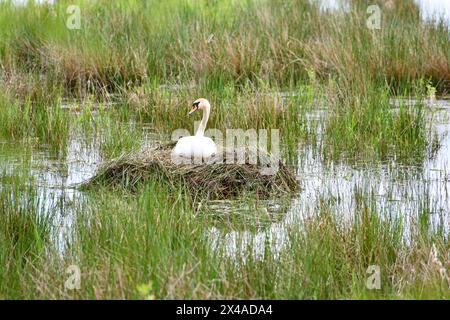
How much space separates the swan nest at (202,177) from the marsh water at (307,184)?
0.64 ft

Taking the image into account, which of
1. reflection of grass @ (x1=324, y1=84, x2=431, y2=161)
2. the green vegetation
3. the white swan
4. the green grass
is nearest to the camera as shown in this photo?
the green grass

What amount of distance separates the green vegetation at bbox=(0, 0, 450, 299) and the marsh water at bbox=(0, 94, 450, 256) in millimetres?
33

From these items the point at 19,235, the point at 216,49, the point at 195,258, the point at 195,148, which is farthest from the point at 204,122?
the point at 216,49

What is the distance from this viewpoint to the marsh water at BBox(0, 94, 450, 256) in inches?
258

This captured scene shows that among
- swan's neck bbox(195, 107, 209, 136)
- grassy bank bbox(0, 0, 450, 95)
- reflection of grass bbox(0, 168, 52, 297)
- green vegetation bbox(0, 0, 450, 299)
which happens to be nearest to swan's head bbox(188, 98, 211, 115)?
swan's neck bbox(195, 107, 209, 136)

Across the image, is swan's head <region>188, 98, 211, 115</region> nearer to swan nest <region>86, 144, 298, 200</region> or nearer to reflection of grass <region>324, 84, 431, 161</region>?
swan nest <region>86, 144, 298, 200</region>

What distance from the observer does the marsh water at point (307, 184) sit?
6.56 metres

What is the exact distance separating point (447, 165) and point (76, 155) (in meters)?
3.46

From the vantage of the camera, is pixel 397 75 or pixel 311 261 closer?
pixel 311 261

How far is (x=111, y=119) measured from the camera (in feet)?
33.7

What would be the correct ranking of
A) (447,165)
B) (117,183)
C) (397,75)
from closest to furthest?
(117,183), (447,165), (397,75)

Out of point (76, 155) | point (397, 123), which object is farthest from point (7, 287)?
point (397, 123)

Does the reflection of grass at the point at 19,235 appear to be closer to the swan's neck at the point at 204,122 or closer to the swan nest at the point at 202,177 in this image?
the swan nest at the point at 202,177

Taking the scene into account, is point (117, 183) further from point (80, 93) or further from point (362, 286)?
point (80, 93)
